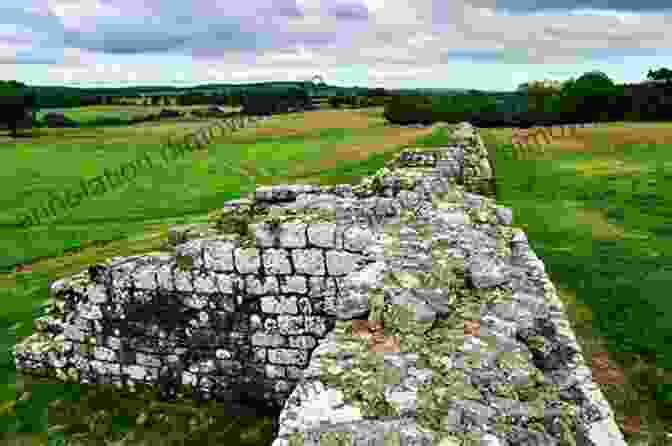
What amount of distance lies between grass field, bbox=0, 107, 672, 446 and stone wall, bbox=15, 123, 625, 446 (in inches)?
30.4

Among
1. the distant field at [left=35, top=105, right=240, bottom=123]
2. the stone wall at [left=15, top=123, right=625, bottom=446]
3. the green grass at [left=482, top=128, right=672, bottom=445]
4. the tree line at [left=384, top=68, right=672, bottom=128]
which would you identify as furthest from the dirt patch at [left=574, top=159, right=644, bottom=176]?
the distant field at [left=35, top=105, right=240, bottom=123]

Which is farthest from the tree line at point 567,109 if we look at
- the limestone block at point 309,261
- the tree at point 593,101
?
the limestone block at point 309,261

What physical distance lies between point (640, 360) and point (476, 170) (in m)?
12.9

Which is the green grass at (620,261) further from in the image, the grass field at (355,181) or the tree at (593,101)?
the tree at (593,101)

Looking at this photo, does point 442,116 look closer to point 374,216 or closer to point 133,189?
point 133,189

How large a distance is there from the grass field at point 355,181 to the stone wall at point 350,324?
77cm

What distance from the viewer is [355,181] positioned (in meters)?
25.0

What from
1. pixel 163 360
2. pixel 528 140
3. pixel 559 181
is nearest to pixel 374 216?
pixel 163 360

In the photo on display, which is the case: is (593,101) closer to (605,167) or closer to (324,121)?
(324,121)

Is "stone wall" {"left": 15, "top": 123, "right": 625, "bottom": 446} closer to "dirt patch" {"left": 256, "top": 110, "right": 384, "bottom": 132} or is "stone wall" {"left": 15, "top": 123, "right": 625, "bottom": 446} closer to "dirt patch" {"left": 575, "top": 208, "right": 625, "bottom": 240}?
"dirt patch" {"left": 575, "top": 208, "right": 625, "bottom": 240}

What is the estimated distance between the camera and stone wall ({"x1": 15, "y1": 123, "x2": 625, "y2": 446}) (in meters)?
3.70

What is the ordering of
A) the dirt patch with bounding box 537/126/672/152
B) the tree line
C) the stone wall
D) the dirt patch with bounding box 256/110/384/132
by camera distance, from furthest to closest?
the tree line, the dirt patch with bounding box 256/110/384/132, the dirt patch with bounding box 537/126/672/152, the stone wall

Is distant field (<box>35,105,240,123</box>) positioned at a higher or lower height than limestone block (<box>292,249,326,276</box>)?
higher

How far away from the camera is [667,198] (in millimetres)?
20500
